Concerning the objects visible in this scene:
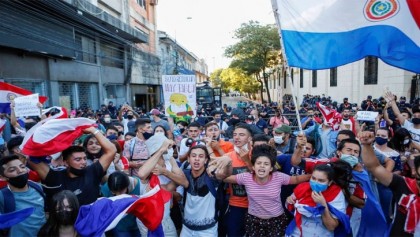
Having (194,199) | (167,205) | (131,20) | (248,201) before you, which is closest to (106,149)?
(167,205)

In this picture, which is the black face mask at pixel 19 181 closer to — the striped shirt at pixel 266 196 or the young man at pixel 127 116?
the striped shirt at pixel 266 196

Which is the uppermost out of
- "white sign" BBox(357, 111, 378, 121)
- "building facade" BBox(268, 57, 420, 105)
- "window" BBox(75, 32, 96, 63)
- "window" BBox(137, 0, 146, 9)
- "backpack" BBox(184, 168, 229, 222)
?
"window" BBox(137, 0, 146, 9)

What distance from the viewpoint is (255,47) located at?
2448cm

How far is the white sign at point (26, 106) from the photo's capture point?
4.68 meters

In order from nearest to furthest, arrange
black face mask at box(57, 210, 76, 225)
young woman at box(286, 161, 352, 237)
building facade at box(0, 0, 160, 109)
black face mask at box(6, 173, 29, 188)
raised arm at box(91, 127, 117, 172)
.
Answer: black face mask at box(57, 210, 76, 225)
young woman at box(286, 161, 352, 237)
black face mask at box(6, 173, 29, 188)
raised arm at box(91, 127, 117, 172)
building facade at box(0, 0, 160, 109)

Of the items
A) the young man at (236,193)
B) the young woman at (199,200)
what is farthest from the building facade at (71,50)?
the young man at (236,193)

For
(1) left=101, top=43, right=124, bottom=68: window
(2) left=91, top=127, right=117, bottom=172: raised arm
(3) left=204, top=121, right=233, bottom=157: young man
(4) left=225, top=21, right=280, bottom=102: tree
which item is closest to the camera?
(2) left=91, top=127, right=117, bottom=172: raised arm

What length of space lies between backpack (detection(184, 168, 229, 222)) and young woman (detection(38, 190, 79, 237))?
1.20 m

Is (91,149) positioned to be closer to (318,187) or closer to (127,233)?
(127,233)

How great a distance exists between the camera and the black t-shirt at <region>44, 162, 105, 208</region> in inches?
104

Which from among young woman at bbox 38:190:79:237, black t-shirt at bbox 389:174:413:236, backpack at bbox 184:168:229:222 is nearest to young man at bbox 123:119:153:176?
backpack at bbox 184:168:229:222

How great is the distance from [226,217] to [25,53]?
986 centimetres

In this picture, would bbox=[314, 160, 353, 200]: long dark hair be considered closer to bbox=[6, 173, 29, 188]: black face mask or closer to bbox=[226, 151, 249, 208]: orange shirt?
bbox=[226, 151, 249, 208]: orange shirt

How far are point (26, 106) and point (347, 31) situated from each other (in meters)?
4.88
